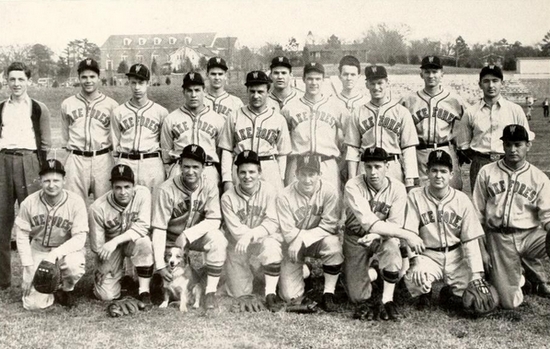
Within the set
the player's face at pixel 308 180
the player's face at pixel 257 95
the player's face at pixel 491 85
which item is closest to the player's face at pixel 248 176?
the player's face at pixel 308 180

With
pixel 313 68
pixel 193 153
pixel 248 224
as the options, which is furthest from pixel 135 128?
pixel 313 68

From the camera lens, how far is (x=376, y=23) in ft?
30.4

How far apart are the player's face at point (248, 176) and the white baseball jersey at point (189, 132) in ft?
2.43

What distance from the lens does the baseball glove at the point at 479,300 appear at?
4.84m

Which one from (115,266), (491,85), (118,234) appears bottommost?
(115,266)

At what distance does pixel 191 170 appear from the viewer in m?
5.52

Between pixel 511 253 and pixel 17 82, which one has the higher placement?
pixel 17 82

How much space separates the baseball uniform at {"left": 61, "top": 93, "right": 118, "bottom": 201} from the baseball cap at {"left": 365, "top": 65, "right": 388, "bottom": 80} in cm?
293

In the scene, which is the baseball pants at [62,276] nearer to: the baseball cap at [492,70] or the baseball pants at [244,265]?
the baseball pants at [244,265]

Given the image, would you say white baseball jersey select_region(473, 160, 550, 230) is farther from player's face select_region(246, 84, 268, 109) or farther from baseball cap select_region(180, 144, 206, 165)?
baseball cap select_region(180, 144, 206, 165)

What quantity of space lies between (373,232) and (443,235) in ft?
2.26

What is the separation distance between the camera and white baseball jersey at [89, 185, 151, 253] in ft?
18.4

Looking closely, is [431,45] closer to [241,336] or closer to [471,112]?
[471,112]

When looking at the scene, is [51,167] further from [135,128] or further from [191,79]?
[191,79]
